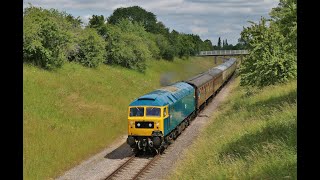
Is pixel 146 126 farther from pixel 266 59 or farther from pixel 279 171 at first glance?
pixel 266 59

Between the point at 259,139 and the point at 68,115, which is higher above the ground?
the point at 259,139

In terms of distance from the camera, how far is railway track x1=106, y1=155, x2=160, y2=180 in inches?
655

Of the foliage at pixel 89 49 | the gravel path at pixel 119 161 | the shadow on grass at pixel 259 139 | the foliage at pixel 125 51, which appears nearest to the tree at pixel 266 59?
the gravel path at pixel 119 161

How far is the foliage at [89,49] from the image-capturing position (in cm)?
4428

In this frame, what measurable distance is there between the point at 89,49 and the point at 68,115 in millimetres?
20230

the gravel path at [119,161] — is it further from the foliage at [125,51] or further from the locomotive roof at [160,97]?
the foliage at [125,51]

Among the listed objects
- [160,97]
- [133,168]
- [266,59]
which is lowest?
[133,168]

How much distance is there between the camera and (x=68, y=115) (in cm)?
2603

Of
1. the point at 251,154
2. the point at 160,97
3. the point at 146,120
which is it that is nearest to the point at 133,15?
the point at 160,97

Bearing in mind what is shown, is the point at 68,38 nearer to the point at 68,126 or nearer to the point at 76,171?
the point at 68,126

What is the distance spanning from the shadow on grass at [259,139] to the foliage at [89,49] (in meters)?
30.6

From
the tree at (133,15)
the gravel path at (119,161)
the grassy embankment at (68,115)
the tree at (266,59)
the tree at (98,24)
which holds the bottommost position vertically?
the gravel path at (119,161)

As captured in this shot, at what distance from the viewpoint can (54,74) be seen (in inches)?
1371
